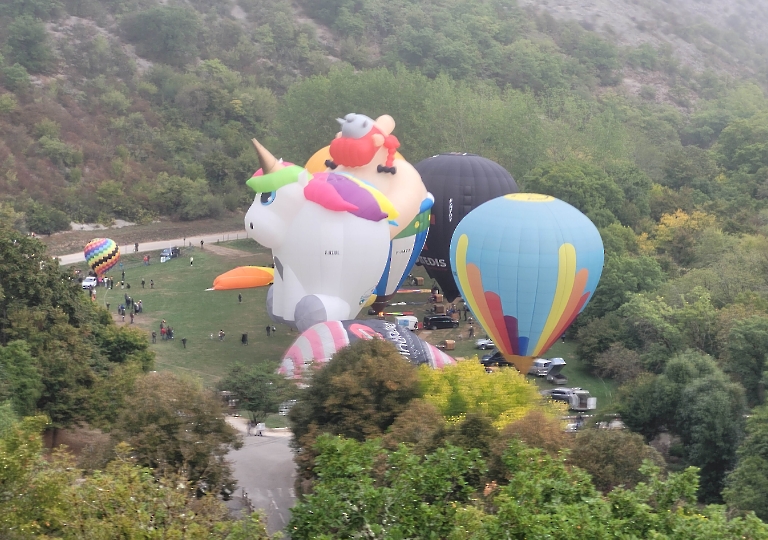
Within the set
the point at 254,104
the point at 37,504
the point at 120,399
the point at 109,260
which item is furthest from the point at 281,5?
the point at 37,504

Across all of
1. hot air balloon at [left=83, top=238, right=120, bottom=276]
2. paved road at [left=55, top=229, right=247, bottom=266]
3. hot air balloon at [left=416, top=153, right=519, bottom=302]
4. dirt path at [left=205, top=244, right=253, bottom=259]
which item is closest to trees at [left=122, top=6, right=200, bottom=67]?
paved road at [left=55, top=229, right=247, bottom=266]

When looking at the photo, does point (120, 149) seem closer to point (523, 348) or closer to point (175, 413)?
point (523, 348)

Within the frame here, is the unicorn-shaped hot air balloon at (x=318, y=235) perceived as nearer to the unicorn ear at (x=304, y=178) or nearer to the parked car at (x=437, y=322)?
the unicorn ear at (x=304, y=178)

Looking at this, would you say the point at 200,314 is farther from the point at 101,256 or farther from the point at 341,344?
the point at 341,344

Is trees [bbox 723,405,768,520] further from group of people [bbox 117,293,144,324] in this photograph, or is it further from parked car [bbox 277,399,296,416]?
group of people [bbox 117,293,144,324]

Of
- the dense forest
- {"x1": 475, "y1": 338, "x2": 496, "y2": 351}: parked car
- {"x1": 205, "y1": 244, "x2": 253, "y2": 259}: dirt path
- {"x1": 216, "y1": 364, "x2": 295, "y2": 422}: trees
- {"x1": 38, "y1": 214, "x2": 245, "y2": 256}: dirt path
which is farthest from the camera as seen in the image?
{"x1": 38, "y1": 214, "x2": 245, "y2": 256}: dirt path

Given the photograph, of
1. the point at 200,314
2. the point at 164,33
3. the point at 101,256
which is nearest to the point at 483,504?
the point at 200,314

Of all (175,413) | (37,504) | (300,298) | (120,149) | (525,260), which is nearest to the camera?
(37,504)
